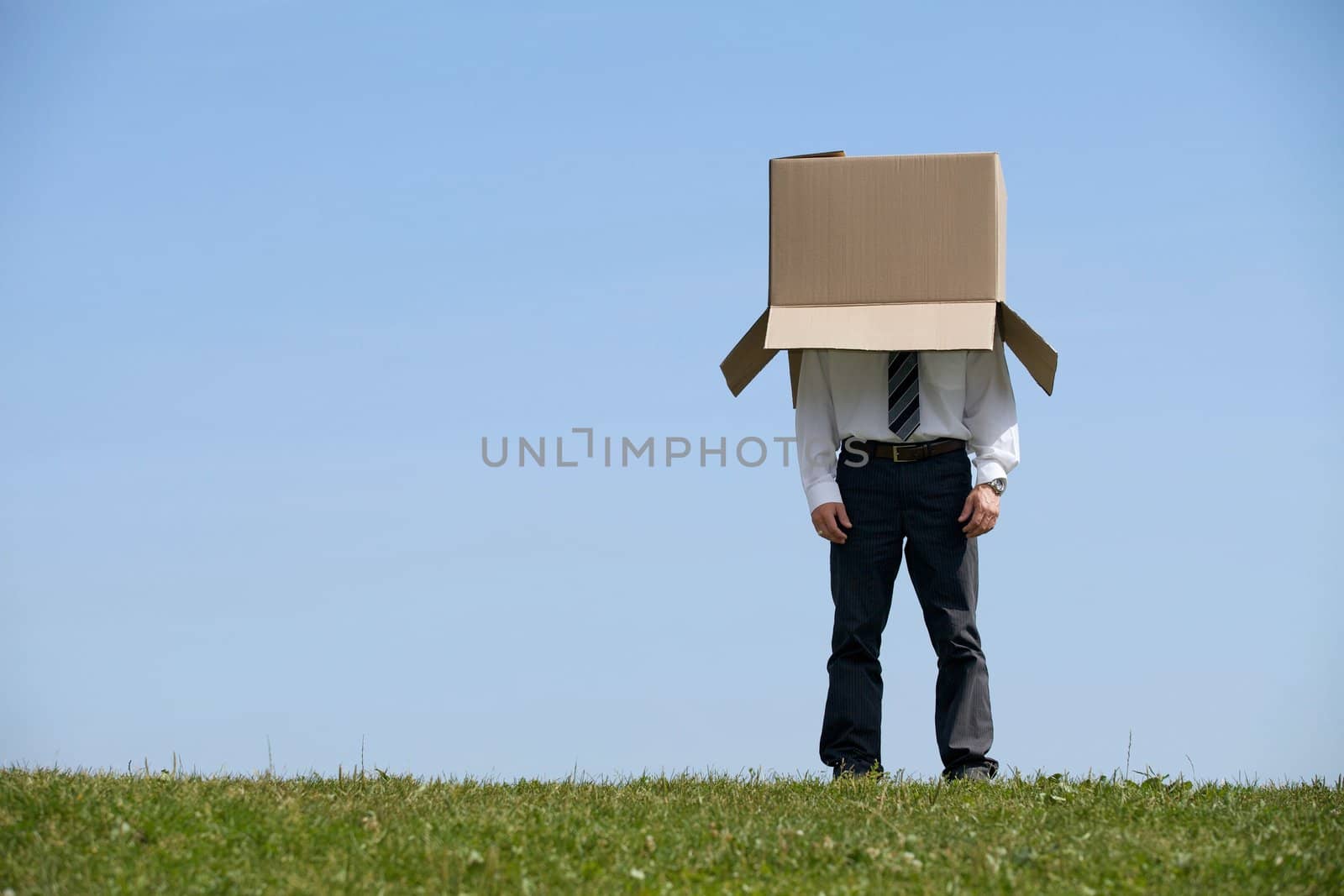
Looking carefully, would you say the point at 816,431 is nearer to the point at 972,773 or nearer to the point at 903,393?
the point at 903,393

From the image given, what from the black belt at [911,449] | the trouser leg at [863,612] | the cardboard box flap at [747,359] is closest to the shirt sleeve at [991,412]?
the black belt at [911,449]

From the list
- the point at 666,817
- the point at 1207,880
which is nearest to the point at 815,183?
the point at 666,817

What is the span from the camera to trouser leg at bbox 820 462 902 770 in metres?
5.77

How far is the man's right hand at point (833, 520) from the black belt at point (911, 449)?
29 centimetres

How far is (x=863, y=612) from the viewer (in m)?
5.79

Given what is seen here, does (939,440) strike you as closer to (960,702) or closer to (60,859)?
(960,702)

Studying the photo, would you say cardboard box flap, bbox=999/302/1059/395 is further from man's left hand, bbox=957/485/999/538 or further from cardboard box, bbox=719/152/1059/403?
man's left hand, bbox=957/485/999/538

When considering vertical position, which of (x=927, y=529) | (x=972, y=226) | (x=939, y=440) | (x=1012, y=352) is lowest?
(x=927, y=529)

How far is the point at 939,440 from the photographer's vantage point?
579 centimetres

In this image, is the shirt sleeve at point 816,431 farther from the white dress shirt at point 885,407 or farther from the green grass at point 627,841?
the green grass at point 627,841

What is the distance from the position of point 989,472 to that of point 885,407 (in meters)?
0.54

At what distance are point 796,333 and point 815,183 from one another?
2.37 feet

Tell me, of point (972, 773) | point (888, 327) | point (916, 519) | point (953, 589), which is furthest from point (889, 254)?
point (972, 773)

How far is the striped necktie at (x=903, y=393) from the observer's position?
18.9 feet
